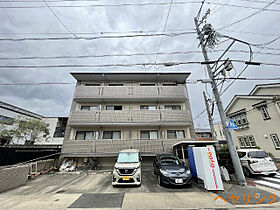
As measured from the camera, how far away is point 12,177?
19.3ft

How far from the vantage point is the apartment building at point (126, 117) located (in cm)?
1001

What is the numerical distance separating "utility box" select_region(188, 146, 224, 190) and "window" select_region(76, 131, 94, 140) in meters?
9.53

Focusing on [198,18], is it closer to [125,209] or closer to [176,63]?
[176,63]

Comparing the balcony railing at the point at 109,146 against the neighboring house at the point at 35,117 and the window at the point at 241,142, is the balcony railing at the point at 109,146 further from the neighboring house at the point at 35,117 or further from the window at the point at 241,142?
the window at the point at 241,142

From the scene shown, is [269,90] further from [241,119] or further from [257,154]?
[257,154]

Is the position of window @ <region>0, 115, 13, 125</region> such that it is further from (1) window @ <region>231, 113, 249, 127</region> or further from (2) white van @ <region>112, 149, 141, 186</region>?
(1) window @ <region>231, 113, 249, 127</region>

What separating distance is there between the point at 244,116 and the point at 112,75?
1784 centimetres

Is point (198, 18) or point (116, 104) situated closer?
point (198, 18)

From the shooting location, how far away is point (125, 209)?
11.6ft

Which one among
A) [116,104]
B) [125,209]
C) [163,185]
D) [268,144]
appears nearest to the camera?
[125,209]

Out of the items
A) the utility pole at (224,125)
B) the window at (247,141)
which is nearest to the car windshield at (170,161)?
the utility pole at (224,125)

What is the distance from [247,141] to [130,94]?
15832 millimetres

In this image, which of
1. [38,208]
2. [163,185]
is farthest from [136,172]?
[38,208]

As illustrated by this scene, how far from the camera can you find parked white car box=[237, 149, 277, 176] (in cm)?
648
